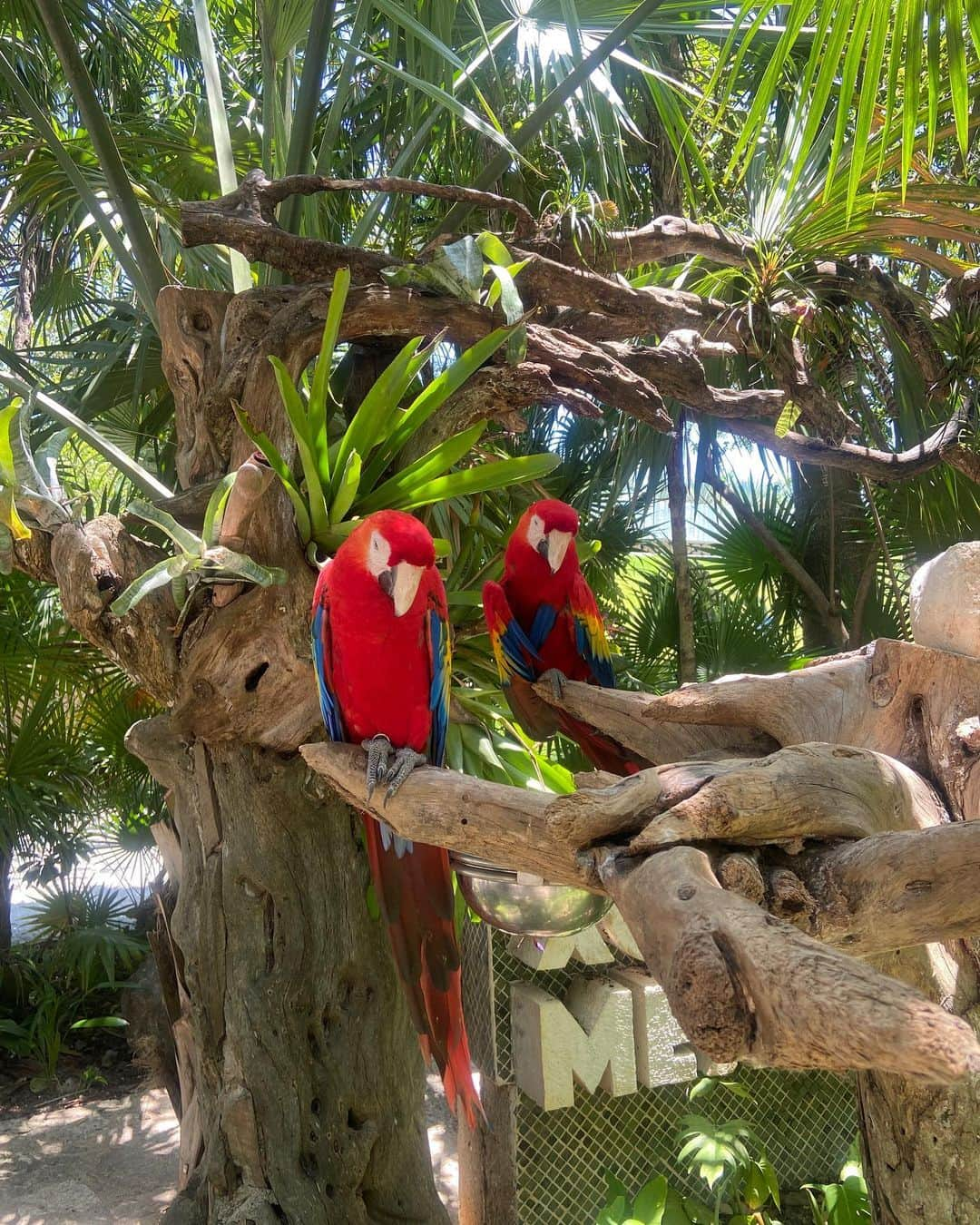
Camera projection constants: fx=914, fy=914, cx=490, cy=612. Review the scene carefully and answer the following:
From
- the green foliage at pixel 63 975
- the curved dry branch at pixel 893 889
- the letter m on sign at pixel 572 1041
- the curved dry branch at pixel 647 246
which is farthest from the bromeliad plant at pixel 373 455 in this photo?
the green foliage at pixel 63 975

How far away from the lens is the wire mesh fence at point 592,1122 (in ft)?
7.71

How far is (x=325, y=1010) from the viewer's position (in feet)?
6.26

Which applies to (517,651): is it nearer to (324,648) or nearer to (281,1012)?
(324,648)

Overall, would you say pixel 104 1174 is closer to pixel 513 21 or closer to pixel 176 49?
pixel 513 21

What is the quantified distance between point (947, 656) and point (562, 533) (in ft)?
2.37

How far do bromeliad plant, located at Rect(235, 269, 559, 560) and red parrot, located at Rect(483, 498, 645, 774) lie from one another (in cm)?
13

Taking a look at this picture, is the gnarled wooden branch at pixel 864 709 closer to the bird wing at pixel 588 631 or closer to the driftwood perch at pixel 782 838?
Result: the driftwood perch at pixel 782 838

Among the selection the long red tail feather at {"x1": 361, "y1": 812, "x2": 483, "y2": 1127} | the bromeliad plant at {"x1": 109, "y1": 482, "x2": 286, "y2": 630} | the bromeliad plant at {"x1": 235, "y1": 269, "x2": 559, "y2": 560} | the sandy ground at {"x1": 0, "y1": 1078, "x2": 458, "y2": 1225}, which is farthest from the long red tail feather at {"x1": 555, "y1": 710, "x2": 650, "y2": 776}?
the sandy ground at {"x1": 0, "y1": 1078, "x2": 458, "y2": 1225}

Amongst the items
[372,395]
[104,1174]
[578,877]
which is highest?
[372,395]

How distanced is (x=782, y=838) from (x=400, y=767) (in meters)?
0.64

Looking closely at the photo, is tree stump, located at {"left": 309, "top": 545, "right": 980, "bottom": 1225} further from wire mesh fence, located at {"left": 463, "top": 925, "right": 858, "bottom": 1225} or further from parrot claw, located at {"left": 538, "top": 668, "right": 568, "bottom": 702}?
wire mesh fence, located at {"left": 463, "top": 925, "right": 858, "bottom": 1225}

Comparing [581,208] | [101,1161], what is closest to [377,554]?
[581,208]

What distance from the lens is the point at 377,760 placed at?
4.70 ft

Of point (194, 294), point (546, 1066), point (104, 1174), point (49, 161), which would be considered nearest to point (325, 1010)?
point (546, 1066)
